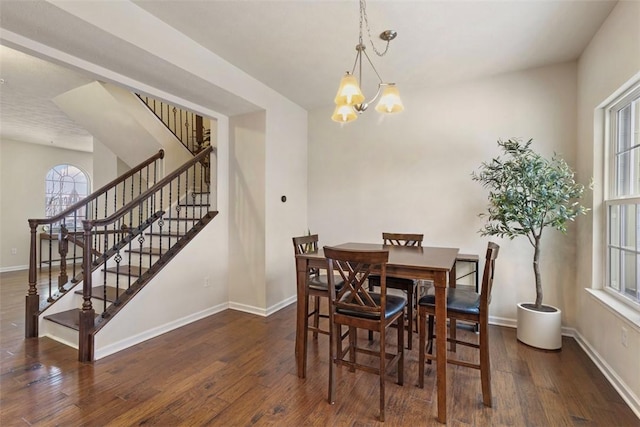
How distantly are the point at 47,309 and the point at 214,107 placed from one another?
9.19 feet

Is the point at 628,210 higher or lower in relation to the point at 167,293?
higher

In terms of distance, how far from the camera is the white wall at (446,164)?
3143mm

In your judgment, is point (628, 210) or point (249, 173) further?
point (249, 173)

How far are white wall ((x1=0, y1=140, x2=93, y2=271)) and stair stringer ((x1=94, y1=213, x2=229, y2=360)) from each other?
576 centimetres

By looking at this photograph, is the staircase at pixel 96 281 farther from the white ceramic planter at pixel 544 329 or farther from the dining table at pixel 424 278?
the white ceramic planter at pixel 544 329

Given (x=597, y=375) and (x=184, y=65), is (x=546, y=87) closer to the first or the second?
(x=597, y=375)

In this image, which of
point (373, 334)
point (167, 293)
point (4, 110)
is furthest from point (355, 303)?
point (4, 110)

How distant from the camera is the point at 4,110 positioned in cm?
481

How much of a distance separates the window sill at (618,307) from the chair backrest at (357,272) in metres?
1.64

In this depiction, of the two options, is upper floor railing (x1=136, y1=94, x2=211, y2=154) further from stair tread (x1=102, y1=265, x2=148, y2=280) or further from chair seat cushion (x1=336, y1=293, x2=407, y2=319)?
chair seat cushion (x1=336, y1=293, x2=407, y2=319)

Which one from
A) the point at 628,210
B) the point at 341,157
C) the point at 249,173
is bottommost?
the point at 628,210

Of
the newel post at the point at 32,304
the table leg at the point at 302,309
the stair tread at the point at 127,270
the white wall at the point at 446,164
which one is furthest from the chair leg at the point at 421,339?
the newel post at the point at 32,304

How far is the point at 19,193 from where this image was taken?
651cm

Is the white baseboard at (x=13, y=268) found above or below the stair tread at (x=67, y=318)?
below
